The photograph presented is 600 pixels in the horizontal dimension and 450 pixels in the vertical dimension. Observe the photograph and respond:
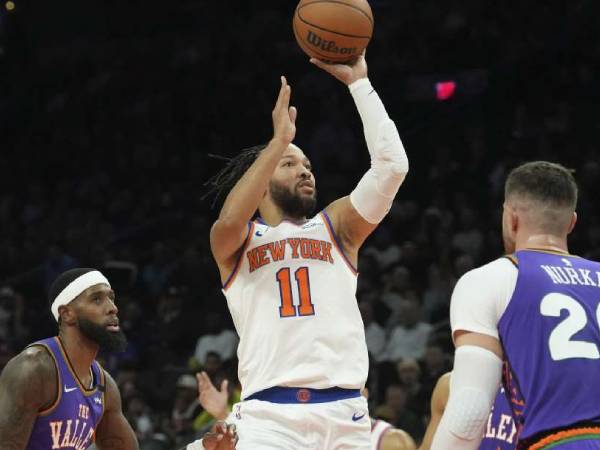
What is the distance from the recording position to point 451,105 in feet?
45.7

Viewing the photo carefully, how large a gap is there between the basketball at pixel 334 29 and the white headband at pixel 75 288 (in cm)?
200

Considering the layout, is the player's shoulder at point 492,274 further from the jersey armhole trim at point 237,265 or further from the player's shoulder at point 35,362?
the player's shoulder at point 35,362

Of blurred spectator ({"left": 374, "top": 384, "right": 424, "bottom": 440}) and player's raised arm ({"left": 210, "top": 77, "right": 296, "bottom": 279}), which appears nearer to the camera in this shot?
player's raised arm ({"left": 210, "top": 77, "right": 296, "bottom": 279})

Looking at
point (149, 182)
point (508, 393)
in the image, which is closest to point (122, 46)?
point (149, 182)

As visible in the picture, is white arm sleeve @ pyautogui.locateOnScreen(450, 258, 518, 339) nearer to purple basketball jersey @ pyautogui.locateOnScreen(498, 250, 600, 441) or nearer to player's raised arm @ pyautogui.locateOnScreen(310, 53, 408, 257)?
purple basketball jersey @ pyautogui.locateOnScreen(498, 250, 600, 441)

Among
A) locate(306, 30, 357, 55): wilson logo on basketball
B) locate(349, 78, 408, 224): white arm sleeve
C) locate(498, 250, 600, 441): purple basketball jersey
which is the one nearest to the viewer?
locate(498, 250, 600, 441): purple basketball jersey

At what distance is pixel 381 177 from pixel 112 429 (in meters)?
2.39

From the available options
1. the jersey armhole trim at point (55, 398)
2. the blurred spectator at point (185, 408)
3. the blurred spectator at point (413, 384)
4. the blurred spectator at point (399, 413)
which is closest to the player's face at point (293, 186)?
the jersey armhole trim at point (55, 398)

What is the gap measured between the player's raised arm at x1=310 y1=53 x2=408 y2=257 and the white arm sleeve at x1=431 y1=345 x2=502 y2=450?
1634 mm

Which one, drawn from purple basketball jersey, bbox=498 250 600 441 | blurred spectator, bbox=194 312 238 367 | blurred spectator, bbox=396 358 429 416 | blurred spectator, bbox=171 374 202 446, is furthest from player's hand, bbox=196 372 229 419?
blurred spectator, bbox=194 312 238 367

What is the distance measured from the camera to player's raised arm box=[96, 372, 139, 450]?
20.0 ft

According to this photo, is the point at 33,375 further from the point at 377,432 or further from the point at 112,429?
the point at 377,432

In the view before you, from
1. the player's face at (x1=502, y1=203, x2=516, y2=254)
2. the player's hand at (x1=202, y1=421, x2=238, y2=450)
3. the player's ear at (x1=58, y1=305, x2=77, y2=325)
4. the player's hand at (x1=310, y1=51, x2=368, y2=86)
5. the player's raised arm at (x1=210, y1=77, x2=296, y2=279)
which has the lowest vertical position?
the player's hand at (x1=202, y1=421, x2=238, y2=450)

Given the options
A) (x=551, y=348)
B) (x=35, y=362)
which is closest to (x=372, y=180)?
(x=551, y=348)
